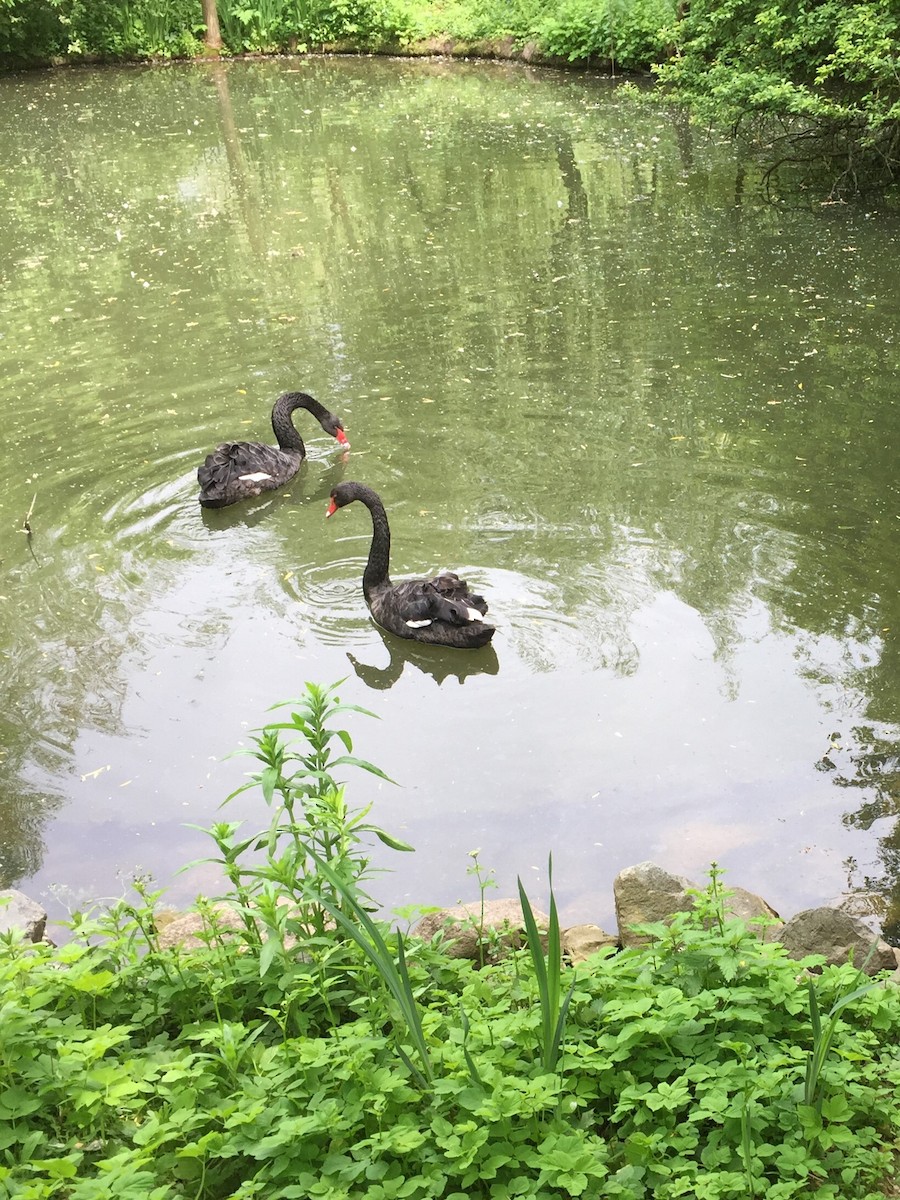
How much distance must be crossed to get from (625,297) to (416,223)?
363cm

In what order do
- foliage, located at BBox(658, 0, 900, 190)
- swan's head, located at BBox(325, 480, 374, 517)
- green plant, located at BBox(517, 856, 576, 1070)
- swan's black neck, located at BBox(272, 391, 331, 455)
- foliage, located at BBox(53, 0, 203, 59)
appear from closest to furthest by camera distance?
green plant, located at BBox(517, 856, 576, 1070)
swan's head, located at BBox(325, 480, 374, 517)
swan's black neck, located at BBox(272, 391, 331, 455)
foliage, located at BBox(658, 0, 900, 190)
foliage, located at BBox(53, 0, 203, 59)

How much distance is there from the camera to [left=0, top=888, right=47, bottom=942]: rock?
142 inches

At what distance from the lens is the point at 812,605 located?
5762 millimetres

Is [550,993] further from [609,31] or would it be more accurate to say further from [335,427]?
[609,31]

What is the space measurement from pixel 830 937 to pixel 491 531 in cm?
364

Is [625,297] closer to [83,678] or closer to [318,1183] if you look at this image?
[83,678]

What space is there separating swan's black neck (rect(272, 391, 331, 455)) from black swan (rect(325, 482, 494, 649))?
1.72 m

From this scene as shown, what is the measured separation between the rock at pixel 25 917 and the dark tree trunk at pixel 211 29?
25.4 m

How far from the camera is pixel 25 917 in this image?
3.68m

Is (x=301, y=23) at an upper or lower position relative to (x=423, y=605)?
upper

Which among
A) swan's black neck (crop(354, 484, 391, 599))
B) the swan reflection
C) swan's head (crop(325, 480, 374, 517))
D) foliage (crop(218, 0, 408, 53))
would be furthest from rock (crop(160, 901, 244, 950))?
foliage (crop(218, 0, 408, 53))

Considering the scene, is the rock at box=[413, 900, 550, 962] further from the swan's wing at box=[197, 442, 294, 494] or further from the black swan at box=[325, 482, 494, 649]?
the swan's wing at box=[197, 442, 294, 494]

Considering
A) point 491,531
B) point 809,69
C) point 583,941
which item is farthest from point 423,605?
point 809,69

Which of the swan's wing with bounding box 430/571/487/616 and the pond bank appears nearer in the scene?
the pond bank
